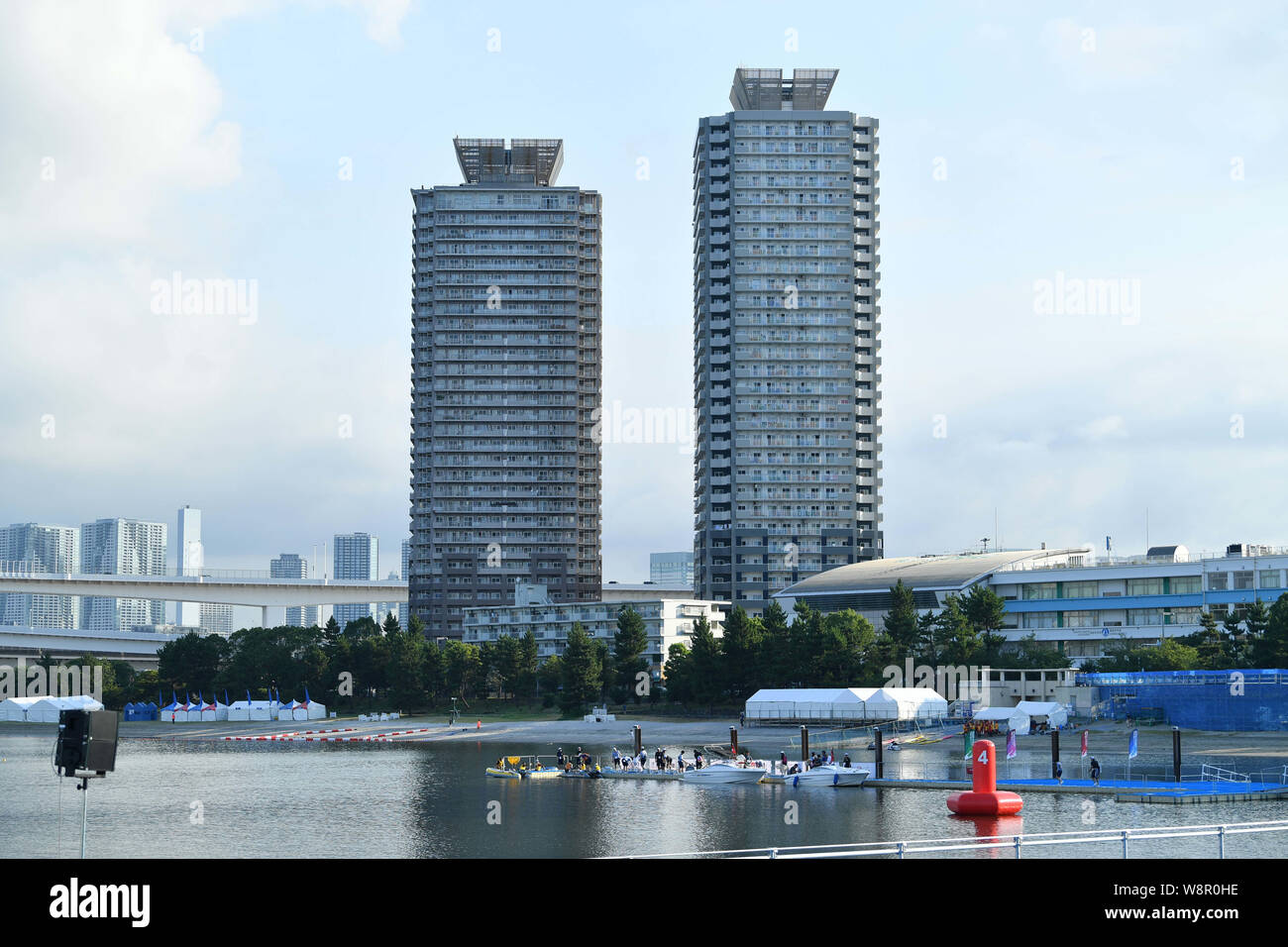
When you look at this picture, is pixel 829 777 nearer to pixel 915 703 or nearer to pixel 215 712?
pixel 915 703

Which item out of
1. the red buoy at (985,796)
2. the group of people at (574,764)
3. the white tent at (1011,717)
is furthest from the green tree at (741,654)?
the red buoy at (985,796)

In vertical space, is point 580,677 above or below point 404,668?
above

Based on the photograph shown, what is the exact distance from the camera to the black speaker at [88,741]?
85.4 ft

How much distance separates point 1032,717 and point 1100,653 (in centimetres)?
5486

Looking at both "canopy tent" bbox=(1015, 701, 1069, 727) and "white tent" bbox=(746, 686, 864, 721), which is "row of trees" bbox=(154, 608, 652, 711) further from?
"canopy tent" bbox=(1015, 701, 1069, 727)

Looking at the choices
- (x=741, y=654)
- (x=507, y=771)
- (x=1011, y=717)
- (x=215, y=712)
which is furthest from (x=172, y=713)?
(x=1011, y=717)

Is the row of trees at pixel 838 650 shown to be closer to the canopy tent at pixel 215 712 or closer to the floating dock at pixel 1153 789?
the floating dock at pixel 1153 789

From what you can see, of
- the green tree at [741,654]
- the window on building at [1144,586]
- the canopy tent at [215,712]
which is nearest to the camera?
the green tree at [741,654]

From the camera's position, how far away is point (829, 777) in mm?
84438

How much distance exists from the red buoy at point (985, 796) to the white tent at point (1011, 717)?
39950 mm

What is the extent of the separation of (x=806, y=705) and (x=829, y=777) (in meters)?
37.5

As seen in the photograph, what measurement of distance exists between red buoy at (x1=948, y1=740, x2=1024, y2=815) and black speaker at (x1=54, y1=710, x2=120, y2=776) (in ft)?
165
